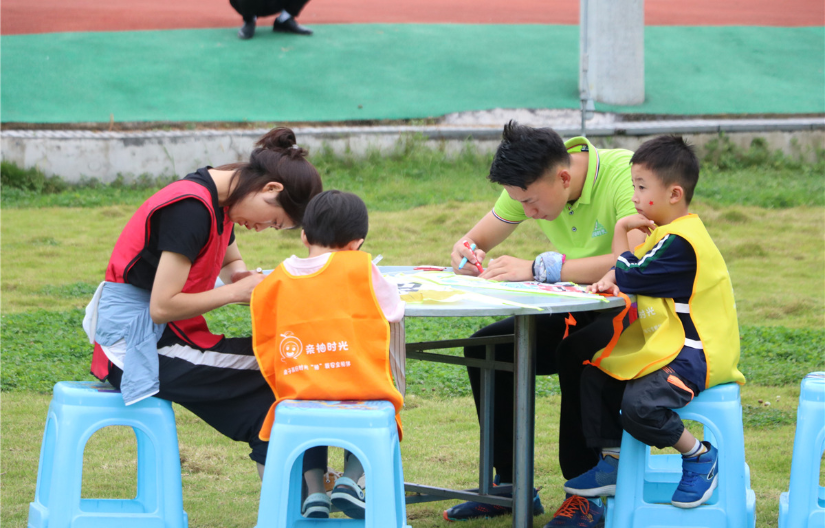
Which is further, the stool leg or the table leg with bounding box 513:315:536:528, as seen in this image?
the table leg with bounding box 513:315:536:528

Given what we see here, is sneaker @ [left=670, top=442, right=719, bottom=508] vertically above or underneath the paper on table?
underneath

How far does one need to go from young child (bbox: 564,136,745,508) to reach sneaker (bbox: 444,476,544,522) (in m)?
0.53

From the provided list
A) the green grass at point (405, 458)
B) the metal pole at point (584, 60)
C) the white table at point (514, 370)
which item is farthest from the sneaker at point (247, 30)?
the white table at point (514, 370)

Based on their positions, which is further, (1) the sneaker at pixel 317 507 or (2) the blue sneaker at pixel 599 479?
(2) the blue sneaker at pixel 599 479

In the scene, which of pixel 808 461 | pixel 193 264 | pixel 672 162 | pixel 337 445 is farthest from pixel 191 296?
pixel 808 461

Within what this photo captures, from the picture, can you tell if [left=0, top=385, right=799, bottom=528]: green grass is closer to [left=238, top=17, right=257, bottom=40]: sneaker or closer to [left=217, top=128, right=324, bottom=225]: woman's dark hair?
[left=217, top=128, right=324, bottom=225]: woman's dark hair

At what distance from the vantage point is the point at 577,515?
2730mm

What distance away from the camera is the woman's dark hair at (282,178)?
242 cm

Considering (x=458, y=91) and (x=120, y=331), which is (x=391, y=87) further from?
(x=120, y=331)

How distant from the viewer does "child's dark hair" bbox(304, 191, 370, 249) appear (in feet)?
7.32

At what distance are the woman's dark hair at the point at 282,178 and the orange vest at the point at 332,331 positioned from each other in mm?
285

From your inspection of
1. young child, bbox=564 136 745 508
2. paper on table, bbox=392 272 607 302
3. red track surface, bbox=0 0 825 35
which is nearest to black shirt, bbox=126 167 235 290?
paper on table, bbox=392 272 607 302

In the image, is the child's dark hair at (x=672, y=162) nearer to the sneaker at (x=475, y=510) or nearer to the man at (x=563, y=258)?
the man at (x=563, y=258)

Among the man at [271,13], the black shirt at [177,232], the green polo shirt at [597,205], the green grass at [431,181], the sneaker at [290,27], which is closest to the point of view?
the black shirt at [177,232]
